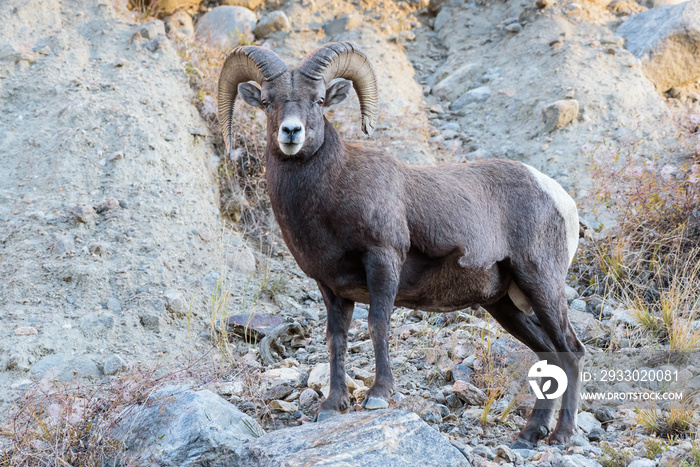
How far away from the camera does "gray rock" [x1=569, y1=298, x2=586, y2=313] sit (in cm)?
733

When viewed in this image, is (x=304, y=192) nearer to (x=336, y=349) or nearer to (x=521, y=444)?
(x=336, y=349)

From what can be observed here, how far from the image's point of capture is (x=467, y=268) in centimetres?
482

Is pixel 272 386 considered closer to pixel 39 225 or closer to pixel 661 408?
pixel 661 408

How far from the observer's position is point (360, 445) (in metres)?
3.71

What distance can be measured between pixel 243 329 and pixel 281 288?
106cm

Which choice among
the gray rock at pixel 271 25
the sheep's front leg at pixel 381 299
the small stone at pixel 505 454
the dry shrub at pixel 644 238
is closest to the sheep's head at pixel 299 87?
the sheep's front leg at pixel 381 299

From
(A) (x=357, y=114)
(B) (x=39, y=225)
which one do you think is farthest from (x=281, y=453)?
(A) (x=357, y=114)

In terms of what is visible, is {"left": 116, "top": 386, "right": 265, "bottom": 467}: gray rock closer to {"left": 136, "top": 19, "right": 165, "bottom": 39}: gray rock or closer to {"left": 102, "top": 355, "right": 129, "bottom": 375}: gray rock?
{"left": 102, "top": 355, "right": 129, "bottom": 375}: gray rock

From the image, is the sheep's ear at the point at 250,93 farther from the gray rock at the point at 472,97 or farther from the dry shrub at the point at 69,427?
the gray rock at the point at 472,97

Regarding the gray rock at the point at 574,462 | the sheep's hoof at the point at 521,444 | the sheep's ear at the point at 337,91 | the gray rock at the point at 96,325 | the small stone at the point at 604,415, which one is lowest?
the gray rock at the point at 96,325

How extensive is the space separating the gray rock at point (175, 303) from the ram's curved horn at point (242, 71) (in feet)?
7.00

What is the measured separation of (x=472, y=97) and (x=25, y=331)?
7792 mm

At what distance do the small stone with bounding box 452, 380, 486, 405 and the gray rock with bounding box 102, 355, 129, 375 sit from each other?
2.66 metres

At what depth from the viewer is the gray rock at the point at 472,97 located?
37.5ft
